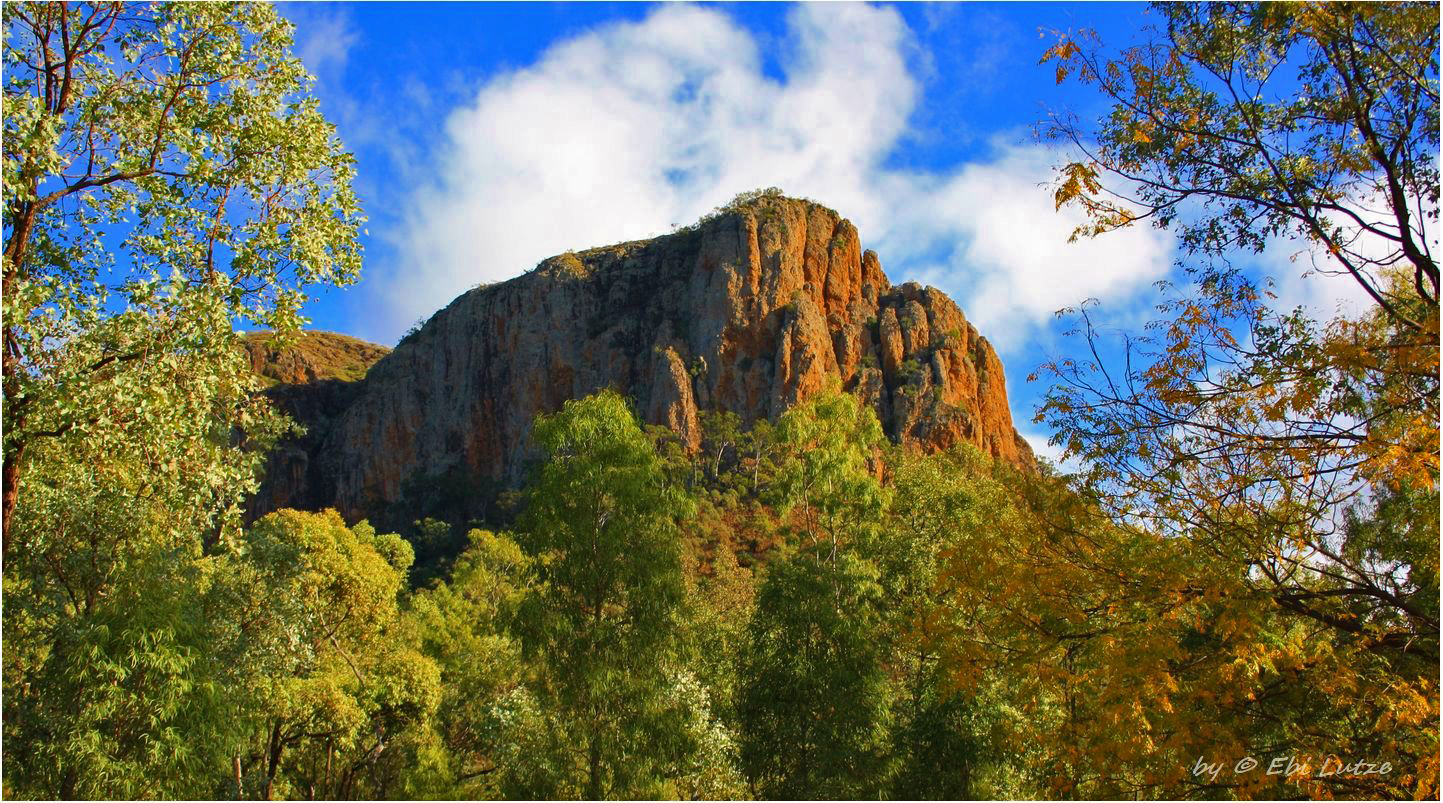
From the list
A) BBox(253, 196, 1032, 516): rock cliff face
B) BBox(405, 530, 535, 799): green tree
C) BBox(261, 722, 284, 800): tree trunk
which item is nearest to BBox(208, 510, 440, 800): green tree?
BBox(261, 722, 284, 800): tree trunk

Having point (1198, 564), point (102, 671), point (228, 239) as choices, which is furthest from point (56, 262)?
point (1198, 564)

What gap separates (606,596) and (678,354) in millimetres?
59434

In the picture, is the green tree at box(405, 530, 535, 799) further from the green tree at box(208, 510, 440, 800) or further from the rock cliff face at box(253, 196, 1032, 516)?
the rock cliff face at box(253, 196, 1032, 516)

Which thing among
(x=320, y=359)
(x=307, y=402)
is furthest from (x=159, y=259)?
(x=320, y=359)

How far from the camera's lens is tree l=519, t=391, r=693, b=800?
13.7 m

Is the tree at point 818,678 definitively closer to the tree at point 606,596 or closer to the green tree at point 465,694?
the tree at point 606,596

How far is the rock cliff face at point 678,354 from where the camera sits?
69.3 meters

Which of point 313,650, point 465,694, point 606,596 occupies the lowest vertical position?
point 465,694

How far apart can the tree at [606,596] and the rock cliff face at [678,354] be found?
51272 millimetres

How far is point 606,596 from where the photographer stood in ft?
46.7

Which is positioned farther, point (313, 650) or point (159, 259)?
point (313, 650)

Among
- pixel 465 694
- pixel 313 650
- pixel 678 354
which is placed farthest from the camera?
→ pixel 678 354

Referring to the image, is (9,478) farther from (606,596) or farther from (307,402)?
(307,402)

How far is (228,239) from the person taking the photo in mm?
8562
